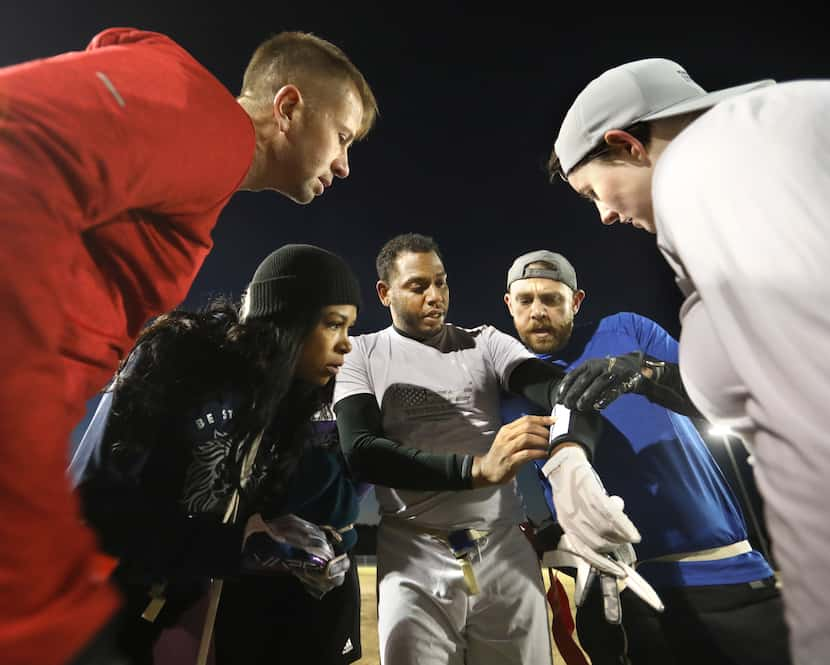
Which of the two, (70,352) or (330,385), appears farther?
(330,385)

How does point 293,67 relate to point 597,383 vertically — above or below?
above

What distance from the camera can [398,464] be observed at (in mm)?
1333

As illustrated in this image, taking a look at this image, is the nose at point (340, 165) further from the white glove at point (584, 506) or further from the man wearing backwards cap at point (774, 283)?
the white glove at point (584, 506)

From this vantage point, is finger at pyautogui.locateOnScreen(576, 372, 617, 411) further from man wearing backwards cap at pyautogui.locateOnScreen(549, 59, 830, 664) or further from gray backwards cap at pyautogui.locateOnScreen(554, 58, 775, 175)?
man wearing backwards cap at pyautogui.locateOnScreen(549, 59, 830, 664)

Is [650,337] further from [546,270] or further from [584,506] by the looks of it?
[584,506]

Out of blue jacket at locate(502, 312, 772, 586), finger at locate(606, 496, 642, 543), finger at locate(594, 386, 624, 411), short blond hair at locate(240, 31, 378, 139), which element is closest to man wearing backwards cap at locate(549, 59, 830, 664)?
finger at locate(606, 496, 642, 543)

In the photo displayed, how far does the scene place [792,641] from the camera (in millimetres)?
393

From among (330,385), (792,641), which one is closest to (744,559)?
(792,641)

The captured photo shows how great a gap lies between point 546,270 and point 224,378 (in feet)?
4.95

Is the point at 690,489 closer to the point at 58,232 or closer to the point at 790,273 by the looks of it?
the point at 790,273

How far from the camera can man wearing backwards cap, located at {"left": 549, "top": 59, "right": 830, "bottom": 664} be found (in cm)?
37

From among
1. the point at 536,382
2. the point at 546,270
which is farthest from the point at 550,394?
the point at 546,270

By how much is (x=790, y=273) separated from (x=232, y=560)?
4.23 ft

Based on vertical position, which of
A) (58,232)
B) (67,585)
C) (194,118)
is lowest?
(67,585)
